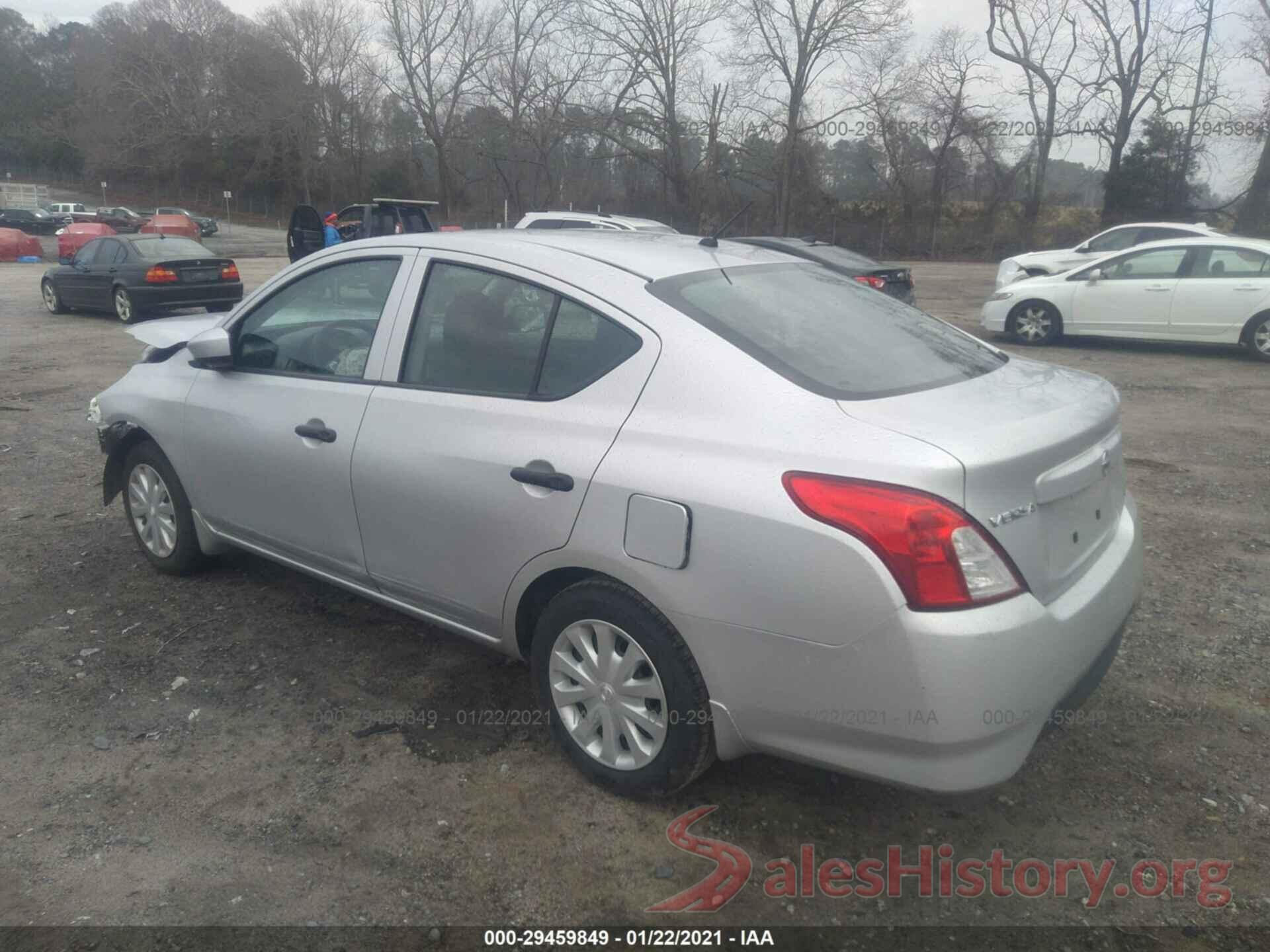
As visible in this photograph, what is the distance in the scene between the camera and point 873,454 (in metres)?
2.37

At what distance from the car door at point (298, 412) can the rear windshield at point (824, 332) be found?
122 cm

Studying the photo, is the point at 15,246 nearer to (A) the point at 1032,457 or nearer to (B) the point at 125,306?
(B) the point at 125,306

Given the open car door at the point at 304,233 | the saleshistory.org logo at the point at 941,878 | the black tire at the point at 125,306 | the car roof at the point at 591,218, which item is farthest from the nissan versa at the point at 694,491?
Answer: the open car door at the point at 304,233

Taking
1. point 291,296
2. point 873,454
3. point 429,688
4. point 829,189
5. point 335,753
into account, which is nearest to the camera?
point 873,454

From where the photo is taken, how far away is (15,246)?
30.6 metres

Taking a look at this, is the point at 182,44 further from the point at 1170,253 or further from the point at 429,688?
the point at 429,688

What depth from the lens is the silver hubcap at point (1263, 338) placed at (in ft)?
37.6

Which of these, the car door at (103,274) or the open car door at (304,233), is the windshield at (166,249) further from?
the open car door at (304,233)

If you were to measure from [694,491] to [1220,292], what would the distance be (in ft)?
38.3

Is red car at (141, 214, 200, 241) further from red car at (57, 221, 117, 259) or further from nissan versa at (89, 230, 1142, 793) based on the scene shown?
nissan versa at (89, 230, 1142, 793)

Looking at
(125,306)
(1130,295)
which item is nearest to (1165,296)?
(1130,295)

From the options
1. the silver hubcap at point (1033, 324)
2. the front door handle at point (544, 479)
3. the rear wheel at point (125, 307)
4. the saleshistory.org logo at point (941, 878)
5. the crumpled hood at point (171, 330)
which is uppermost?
the crumpled hood at point (171, 330)

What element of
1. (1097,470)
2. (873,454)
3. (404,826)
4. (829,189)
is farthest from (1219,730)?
(829,189)

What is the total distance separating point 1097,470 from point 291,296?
311 cm
